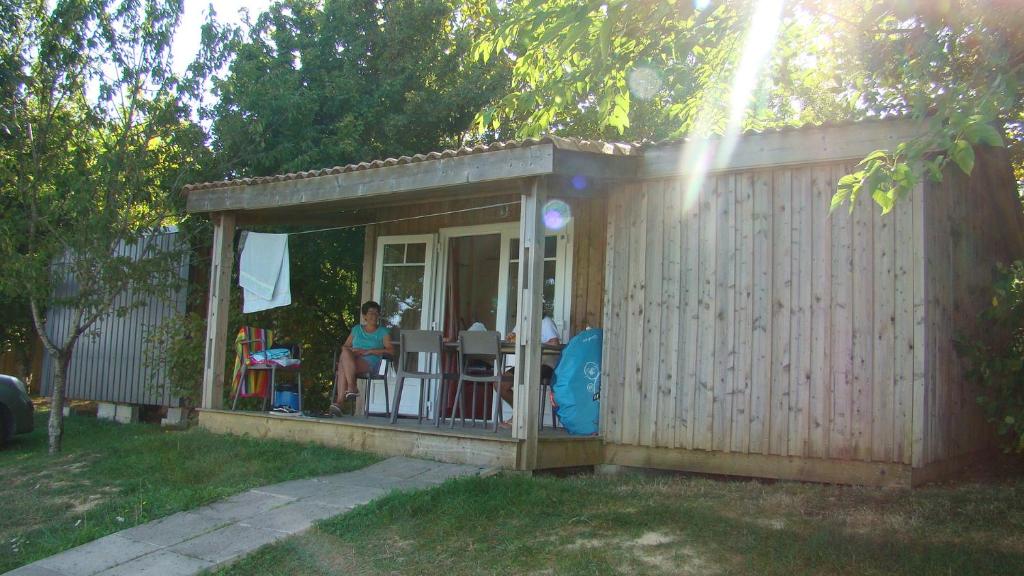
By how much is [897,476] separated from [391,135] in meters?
7.98

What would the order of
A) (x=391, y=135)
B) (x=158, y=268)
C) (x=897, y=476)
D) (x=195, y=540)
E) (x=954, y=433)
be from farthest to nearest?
(x=391, y=135) < (x=158, y=268) < (x=954, y=433) < (x=897, y=476) < (x=195, y=540)

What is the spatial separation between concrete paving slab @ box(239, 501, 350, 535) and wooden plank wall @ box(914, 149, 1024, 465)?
3974 mm

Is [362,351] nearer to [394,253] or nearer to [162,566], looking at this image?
[394,253]

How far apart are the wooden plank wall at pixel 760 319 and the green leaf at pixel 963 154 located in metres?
2.69

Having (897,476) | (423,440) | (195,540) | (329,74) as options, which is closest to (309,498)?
(195,540)

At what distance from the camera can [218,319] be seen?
861 cm

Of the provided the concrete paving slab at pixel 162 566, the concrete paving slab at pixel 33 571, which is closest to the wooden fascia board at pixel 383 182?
the concrete paving slab at pixel 162 566

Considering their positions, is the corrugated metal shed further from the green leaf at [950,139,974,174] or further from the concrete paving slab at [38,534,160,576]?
the green leaf at [950,139,974,174]

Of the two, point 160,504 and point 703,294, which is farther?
point 703,294

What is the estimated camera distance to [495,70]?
1248 cm

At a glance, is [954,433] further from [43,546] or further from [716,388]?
[43,546]

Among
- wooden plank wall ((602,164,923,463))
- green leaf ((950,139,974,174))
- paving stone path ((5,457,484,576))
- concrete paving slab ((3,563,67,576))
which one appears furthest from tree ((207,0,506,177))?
green leaf ((950,139,974,174))

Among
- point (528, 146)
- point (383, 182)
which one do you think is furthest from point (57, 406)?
point (528, 146)

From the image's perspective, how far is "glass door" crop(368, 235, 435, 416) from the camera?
916cm
